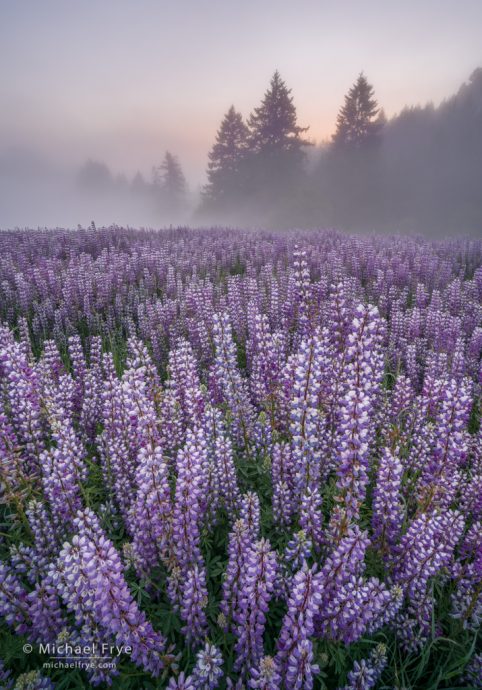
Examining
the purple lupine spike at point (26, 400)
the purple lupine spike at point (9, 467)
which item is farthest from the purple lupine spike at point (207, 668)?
the purple lupine spike at point (26, 400)

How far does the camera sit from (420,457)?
13.0ft

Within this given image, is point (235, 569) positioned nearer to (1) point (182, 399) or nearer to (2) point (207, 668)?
(2) point (207, 668)

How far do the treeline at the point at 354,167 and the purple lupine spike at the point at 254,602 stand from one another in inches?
2103

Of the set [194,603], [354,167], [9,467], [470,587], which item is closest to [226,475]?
[194,603]

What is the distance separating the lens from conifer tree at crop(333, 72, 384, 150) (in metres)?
58.3

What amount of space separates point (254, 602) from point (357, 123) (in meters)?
72.1

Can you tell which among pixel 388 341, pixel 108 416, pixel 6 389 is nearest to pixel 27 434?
pixel 108 416

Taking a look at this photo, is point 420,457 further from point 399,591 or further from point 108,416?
point 108,416

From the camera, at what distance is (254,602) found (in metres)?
2.21

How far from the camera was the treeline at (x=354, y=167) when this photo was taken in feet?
178

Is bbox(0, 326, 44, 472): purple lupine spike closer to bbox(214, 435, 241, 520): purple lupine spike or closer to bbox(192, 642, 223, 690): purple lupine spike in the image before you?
bbox(214, 435, 241, 520): purple lupine spike

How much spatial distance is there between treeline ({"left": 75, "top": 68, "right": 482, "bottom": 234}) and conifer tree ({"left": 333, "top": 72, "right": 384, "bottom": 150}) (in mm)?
151

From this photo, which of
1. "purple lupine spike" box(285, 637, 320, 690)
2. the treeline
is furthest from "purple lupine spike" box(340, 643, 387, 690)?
the treeline

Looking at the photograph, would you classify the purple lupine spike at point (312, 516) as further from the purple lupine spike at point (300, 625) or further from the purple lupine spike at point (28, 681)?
the purple lupine spike at point (28, 681)
